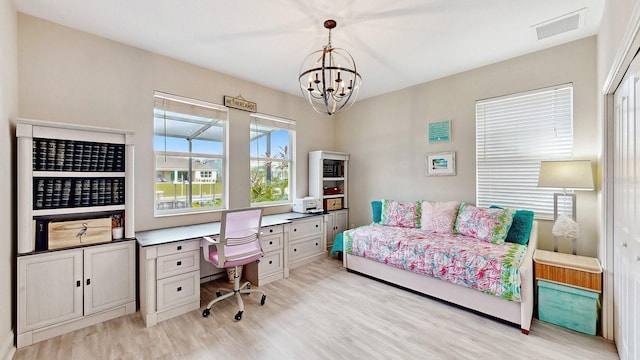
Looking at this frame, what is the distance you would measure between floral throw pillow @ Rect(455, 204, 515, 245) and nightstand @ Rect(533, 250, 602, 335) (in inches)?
17.9

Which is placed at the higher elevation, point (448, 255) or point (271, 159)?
point (271, 159)

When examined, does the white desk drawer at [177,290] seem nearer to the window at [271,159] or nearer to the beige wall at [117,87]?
the beige wall at [117,87]

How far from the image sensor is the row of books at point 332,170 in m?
4.78

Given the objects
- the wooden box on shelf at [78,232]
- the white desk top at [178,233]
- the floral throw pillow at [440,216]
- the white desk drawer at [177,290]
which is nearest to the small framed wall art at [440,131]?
the floral throw pillow at [440,216]

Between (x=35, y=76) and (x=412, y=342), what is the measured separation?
410 cm

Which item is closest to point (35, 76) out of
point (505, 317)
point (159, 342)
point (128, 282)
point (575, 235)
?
point (128, 282)

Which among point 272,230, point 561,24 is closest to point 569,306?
point 561,24

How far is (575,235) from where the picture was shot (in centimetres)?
253

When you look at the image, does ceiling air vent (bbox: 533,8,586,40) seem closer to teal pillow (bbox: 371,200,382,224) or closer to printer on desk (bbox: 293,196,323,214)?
teal pillow (bbox: 371,200,382,224)

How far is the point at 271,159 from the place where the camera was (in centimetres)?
433

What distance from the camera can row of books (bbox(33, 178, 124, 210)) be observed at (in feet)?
7.33

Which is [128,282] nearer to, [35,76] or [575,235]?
[35,76]

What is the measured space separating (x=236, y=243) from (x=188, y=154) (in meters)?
1.50

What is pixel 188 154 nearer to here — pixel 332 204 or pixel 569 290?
pixel 332 204
